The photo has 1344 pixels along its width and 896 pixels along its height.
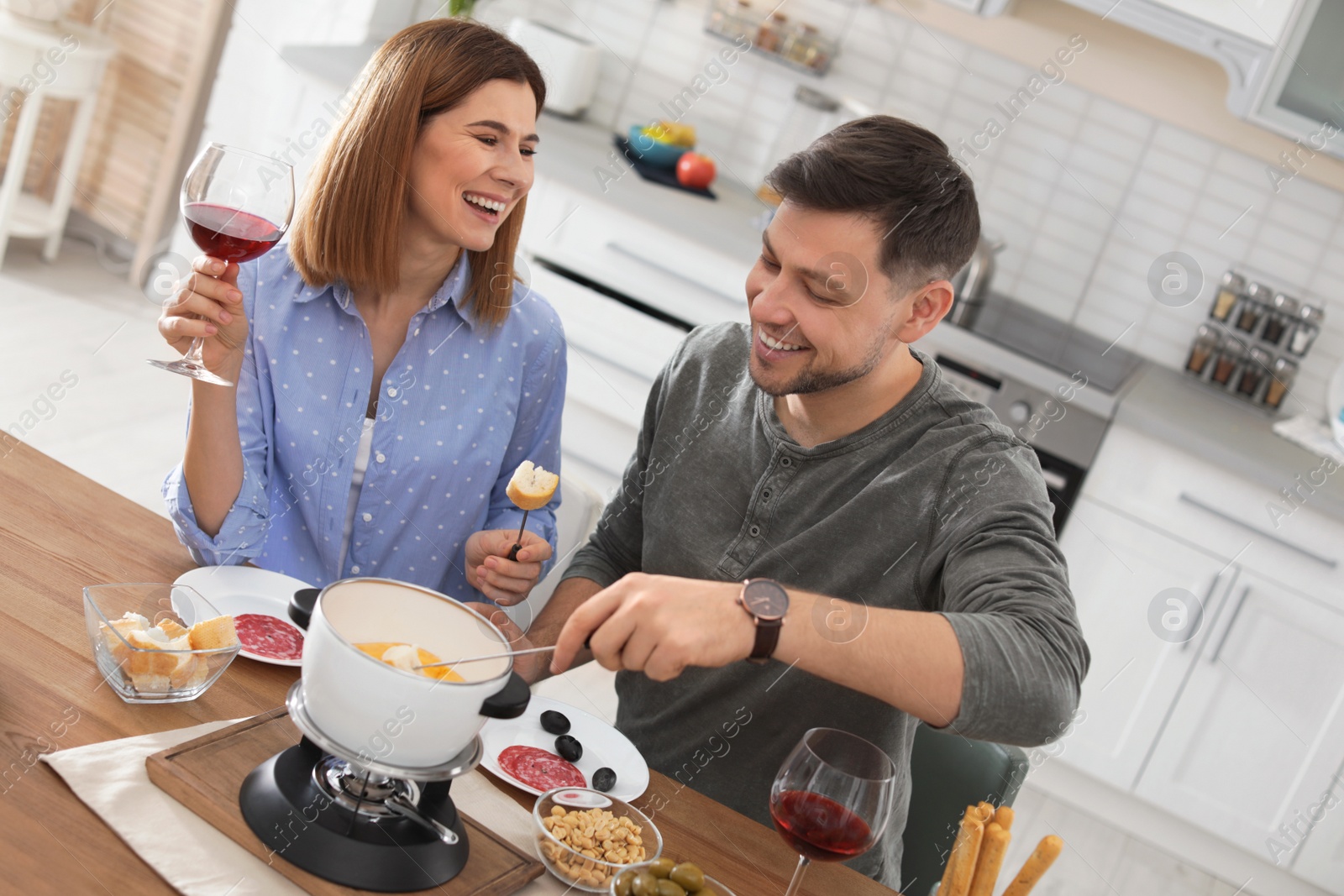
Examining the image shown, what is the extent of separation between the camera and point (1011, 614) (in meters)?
1.14

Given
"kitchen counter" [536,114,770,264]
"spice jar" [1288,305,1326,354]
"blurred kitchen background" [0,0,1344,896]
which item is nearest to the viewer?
"blurred kitchen background" [0,0,1344,896]

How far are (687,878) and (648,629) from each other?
0.65 feet

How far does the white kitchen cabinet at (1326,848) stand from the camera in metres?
2.85

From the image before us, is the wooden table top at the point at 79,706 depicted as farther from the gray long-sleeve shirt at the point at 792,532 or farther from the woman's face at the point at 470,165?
the woman's face at the point at 470,165

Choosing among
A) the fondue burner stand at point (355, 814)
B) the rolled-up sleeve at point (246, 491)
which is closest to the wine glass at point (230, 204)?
the rolled-up sleeve at point (246, 491)

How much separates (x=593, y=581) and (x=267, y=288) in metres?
0.59

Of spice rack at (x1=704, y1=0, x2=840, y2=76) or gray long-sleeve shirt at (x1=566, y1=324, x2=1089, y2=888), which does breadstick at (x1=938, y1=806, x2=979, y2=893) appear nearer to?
gray long-sleeve shirt at (x1=566, y1=324, x2=1089, y2=888)

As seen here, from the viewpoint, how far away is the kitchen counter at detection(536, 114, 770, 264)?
310 centimetres

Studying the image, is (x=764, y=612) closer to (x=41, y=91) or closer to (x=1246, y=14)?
(x=1246, y=14)

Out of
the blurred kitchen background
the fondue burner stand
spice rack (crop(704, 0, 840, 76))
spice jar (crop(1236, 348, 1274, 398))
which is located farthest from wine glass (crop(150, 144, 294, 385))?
spice jar (crop(1236, 348, 1274, 398))

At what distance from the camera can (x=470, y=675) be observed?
92 centimetres

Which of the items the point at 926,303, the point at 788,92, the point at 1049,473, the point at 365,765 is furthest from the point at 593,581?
the point at 788,92

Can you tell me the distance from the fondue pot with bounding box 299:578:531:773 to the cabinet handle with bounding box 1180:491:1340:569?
237 cm

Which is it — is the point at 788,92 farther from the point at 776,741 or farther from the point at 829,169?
the point at 776,741
